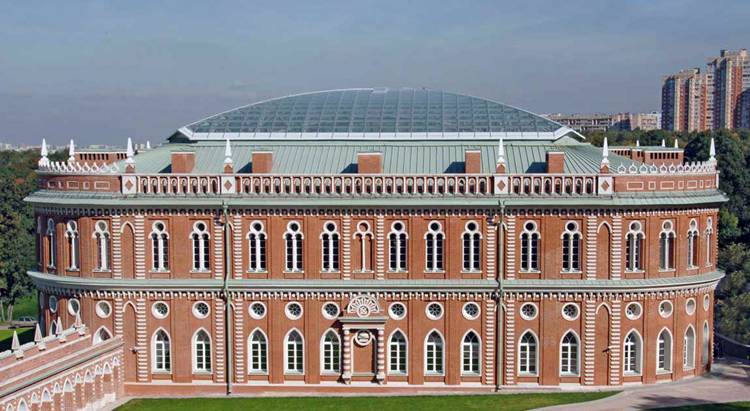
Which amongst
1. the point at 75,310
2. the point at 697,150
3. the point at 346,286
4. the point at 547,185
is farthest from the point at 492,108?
the point at 697,150

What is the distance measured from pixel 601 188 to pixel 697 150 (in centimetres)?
5697

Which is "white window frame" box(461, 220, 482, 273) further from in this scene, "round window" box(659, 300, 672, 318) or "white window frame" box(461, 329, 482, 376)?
"round window" box(659, 300, 672, 318)

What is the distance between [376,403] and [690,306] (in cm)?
1832

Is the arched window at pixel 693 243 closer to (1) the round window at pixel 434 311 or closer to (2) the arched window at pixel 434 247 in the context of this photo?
(2) the arched window at pixel 434 247

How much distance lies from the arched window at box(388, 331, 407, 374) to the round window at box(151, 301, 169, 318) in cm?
1234

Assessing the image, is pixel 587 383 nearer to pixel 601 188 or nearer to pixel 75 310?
pixel 601 188

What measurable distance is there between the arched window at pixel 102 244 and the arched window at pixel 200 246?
4784 mm

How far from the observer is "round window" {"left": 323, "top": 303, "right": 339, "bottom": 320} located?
48469 millimetres

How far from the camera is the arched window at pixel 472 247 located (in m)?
47.9

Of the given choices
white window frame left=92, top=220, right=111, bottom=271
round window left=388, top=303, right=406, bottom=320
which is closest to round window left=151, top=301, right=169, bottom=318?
white window frame left=92, top=220, right=111, bottom=271

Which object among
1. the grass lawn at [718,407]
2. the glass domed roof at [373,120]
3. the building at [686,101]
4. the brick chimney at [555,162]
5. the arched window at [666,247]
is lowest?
the grass lawn at [718,407]

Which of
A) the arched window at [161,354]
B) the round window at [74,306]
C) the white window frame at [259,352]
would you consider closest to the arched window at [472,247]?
the white window frame at [259,352]

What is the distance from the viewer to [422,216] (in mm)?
47906

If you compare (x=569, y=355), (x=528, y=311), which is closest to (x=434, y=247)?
(x=528, y=311)
